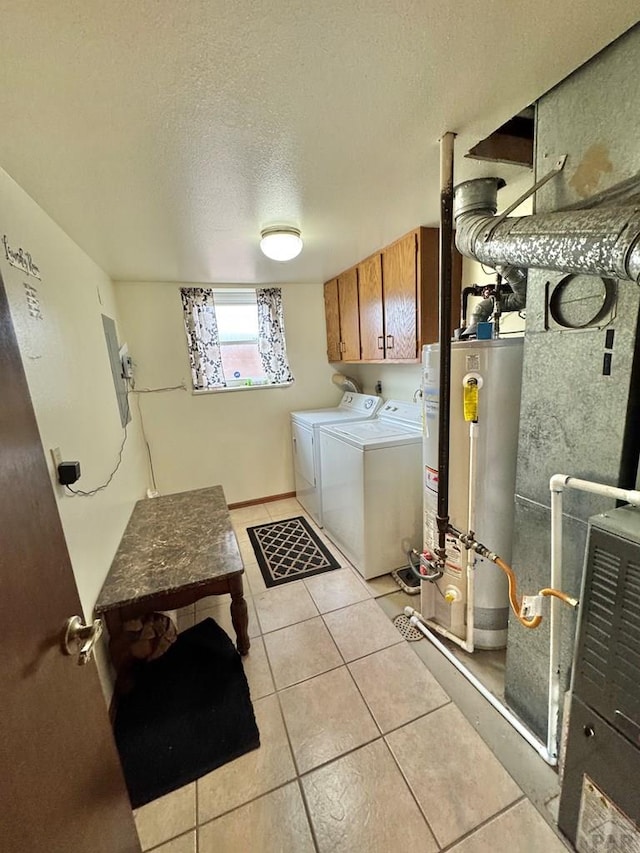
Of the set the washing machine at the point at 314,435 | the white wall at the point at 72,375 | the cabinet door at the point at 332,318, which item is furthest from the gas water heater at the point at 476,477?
the cabinet door at the point at 332,318

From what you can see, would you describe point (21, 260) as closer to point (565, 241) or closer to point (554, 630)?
point (565, 241)

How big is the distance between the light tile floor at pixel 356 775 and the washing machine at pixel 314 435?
4.71 ft

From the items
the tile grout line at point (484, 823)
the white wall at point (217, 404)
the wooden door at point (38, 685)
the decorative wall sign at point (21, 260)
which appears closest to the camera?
the wooden door at point (38, 685)

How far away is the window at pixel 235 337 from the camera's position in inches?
129

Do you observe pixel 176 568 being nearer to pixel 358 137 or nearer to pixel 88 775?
pixel 88 775

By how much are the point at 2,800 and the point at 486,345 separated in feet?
A: 5.76

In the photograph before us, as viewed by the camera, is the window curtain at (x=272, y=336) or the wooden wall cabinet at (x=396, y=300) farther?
the window curtain at (x=272, y=336)

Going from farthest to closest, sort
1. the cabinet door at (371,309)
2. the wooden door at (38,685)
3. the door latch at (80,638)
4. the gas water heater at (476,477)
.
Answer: the cabinet door at (371,309) → the gas water heater at (476,477) → the door latch at (80,638) → the wooden door at (38,685)

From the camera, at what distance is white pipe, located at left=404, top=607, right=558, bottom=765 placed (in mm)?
1299

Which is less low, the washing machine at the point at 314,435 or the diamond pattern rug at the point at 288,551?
the washing machine at the point at 314,435

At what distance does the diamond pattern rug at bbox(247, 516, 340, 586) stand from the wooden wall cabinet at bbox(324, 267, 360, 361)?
167 cm

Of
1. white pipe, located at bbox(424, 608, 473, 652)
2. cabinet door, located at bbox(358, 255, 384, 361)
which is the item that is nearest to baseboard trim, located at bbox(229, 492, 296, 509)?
cabinet door, located at bbox(358, 255, 384, 361)

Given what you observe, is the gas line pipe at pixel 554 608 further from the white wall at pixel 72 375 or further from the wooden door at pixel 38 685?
the white wall at pixel 72 375

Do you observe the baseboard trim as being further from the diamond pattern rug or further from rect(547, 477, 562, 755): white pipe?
rect(547, 477, 562, 755): white pipe
